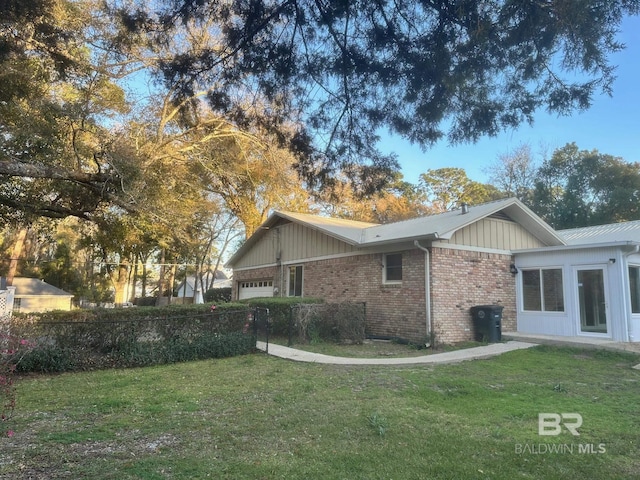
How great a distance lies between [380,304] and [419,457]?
32.9 ft

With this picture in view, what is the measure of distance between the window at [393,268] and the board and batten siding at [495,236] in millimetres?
1762

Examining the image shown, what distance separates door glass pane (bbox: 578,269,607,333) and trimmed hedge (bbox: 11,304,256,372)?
9.21m

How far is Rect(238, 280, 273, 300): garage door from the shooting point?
20.4 m

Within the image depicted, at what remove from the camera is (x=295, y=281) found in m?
18.7

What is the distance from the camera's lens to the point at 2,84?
29.7ft

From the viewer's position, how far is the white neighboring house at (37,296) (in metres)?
28.8

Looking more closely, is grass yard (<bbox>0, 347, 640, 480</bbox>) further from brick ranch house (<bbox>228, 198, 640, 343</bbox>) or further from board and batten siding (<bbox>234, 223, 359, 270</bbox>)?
board and batten siding (<bbox>234, 223, 359, 270</bbox>)

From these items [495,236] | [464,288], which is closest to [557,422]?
[464,288]

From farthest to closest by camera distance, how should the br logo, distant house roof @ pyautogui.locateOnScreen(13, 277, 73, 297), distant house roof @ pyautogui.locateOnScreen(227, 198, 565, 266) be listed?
distant house roof @ pyautogui.locateOnScreen(13, 277, 73, 297)
distant house roof @ pyautogui.locateOnScreen(227, 198, 565, 266)
the br logo

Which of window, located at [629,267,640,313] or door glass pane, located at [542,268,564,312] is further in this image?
door glass pane, located at [542,268,564,312]

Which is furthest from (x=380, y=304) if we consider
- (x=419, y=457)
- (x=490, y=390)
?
(x=419, y=457)

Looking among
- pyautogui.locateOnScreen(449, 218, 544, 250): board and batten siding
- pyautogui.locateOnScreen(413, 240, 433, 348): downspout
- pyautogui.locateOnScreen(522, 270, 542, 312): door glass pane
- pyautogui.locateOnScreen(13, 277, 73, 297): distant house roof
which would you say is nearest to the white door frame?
pyautogui.locateOnScreen(522, 270, 542, 312): door glass pane

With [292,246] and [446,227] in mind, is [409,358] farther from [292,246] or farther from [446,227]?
[292,246]

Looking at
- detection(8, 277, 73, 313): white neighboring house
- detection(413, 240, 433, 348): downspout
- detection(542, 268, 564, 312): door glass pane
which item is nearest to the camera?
detection(413, 240, 433, 348): downspout
